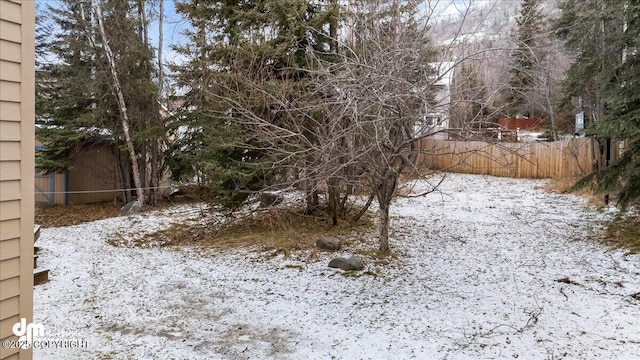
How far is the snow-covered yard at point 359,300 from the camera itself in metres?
3.18

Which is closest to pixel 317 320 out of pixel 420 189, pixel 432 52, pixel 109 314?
pixel 109 314

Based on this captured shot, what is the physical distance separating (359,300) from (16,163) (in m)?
3.21

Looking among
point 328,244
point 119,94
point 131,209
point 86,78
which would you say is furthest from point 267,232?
point 86,78

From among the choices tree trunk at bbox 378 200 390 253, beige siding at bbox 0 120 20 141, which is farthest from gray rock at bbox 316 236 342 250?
beige siding at bbox 0 120 20 141

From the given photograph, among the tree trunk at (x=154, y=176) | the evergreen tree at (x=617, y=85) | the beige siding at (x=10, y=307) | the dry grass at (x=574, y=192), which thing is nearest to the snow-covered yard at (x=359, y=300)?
the evergreen tree at (x=617, y=85)

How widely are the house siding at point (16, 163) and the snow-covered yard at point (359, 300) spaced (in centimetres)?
117

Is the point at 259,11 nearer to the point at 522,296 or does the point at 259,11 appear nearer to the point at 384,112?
the point at 384,112

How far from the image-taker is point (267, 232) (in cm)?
725

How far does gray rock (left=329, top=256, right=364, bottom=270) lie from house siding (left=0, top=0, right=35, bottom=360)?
357cm

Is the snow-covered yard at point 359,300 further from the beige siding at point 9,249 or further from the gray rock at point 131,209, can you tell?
the gray rock at point 131,209

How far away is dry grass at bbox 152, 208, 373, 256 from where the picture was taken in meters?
6.59

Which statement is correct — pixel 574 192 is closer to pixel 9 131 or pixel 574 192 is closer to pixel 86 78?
pixel 9 131

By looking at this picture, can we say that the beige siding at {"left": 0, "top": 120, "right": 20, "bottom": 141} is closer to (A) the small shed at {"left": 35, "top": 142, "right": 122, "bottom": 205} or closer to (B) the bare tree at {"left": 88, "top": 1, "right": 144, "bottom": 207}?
(B) the bare tree at {"left": 88, "top": 1, "right": 144, "bottom": 207}

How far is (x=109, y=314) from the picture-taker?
12.6 feet
